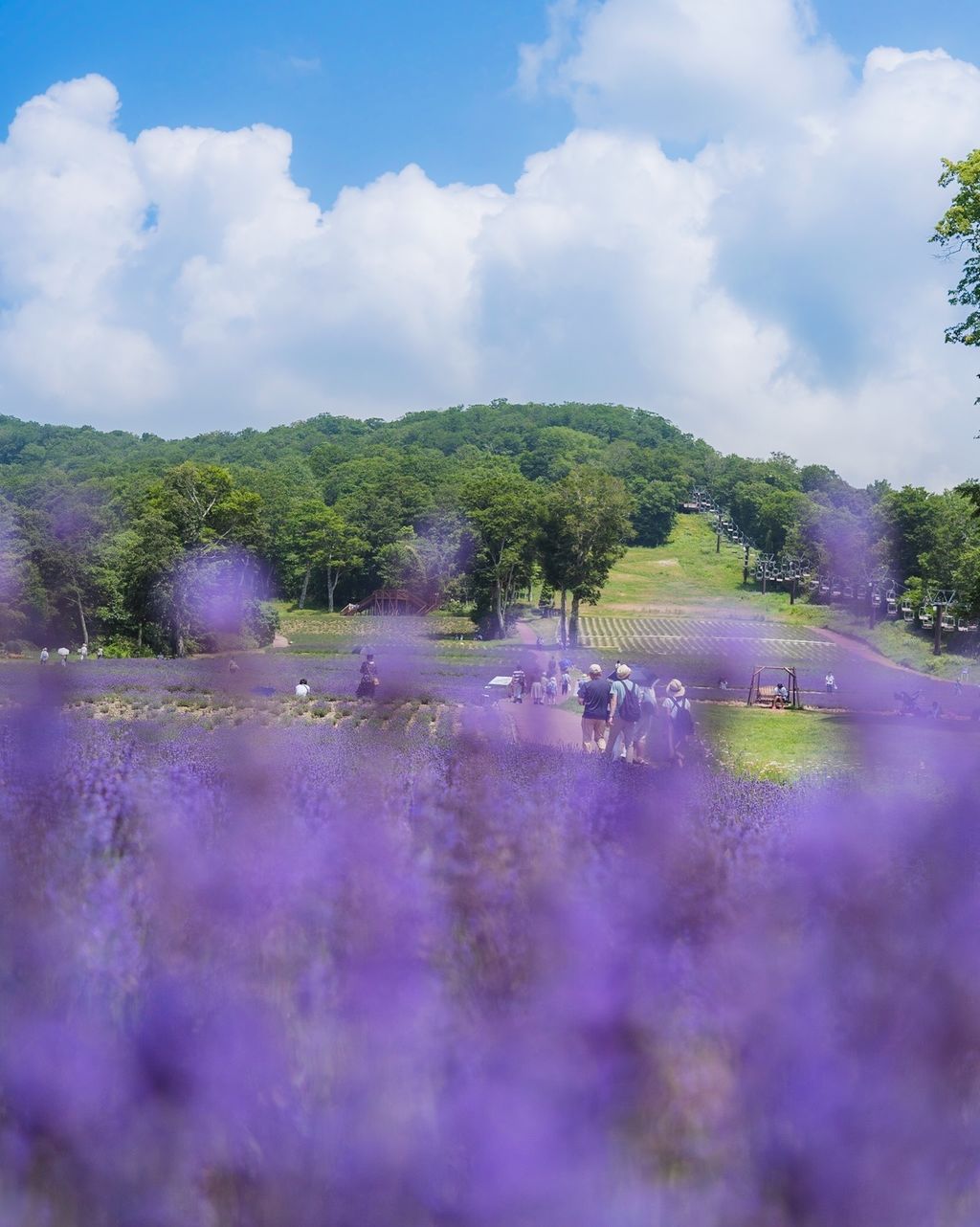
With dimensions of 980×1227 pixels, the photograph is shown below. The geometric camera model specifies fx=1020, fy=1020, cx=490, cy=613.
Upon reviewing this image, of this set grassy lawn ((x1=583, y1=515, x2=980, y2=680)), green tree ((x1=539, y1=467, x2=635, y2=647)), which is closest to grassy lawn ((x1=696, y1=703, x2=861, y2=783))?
grassy lawn ((x1=583, y1=515, x2=980, y2=680))

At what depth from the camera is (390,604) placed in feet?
377

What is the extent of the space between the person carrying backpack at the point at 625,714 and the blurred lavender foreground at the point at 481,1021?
6.75m

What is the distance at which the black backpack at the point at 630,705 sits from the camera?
13.4 m

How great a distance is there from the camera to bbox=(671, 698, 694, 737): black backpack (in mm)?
13867

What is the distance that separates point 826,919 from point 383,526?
121116mm

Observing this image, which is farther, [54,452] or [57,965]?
[54,452]

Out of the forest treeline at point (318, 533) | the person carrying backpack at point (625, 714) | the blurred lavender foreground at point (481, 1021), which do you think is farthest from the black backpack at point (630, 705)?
the forest treeline at point (318, 533)

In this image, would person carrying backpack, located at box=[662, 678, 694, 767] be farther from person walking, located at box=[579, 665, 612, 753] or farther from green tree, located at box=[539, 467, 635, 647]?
green tree, located at box=[539, 467, 635, 647]

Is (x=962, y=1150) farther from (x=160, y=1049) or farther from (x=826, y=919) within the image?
(x=160, y=1049)

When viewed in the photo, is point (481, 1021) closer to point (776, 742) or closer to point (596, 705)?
point (596, 705)

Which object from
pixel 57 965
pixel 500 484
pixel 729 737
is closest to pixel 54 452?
pixel 500 484

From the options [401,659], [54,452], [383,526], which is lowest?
[401,659]

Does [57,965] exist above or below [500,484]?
below

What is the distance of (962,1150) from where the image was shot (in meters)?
4.30
